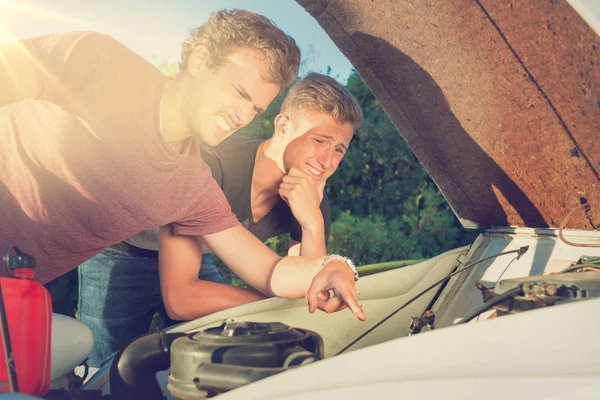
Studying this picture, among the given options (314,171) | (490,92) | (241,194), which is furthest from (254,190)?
(490,92)

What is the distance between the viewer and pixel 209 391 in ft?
4.08

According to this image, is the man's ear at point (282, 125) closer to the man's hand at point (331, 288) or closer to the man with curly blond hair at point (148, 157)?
the man with curly blond hair at point (148, 157)

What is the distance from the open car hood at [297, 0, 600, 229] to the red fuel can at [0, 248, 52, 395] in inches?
48.3

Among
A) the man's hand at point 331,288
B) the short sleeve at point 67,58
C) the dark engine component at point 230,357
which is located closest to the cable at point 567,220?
the man's hand at point 331,288

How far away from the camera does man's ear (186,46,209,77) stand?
2.19m

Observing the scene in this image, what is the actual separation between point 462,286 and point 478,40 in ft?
2.53

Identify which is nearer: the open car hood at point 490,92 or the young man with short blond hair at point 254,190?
the open car hood at point 490,92

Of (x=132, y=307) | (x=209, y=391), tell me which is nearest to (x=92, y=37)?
(x=209, y=391)

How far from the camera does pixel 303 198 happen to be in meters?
2.54

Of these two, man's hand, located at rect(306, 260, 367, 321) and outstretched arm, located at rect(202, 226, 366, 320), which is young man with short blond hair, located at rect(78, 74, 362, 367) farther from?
man's hand, located at rect(306, 260, 367, 321)

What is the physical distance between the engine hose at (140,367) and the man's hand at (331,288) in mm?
391

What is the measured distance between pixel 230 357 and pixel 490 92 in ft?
3.47

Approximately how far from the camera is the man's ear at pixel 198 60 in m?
2.19

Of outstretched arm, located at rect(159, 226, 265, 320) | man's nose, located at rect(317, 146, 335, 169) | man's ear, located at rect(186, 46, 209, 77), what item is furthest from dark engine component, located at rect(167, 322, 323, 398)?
man's nose, located at rect(317, 146, 335, 169)
